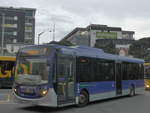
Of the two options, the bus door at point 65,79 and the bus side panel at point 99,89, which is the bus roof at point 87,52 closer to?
the bus door at point 65,79

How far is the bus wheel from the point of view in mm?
13867

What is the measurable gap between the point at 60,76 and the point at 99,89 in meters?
3.97

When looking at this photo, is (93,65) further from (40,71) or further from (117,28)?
(117,28)

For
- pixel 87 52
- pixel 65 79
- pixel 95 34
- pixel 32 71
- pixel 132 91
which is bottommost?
pixel 132 91

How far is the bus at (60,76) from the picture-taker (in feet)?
38.7

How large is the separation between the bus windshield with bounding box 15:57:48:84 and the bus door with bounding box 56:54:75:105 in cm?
A: 61

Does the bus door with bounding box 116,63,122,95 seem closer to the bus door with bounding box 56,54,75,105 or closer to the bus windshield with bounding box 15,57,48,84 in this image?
the bus door with bounding box 56,54,75,105

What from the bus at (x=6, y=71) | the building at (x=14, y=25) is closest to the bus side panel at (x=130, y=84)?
the bus at (x=6, y=71)

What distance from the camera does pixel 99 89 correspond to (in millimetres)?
15633

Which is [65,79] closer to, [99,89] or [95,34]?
[99,89]

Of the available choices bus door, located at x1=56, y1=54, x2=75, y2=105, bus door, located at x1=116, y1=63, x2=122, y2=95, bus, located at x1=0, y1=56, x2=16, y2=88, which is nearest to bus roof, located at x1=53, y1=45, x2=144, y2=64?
bus door, located at x1=56, y1=54, x2=75, y2=105

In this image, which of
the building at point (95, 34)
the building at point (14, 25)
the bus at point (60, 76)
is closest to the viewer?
the bus at point (60, 76)

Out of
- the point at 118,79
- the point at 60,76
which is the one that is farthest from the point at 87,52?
the point at 118,79

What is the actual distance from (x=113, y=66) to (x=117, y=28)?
4823 inches
